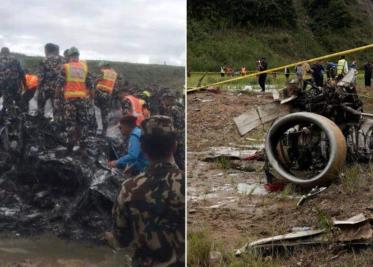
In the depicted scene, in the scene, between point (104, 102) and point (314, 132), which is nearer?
point (104, 102)

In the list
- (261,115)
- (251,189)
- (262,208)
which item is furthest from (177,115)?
(261,115)

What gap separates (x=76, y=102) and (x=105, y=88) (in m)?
0.13

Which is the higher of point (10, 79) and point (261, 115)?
point (10, 79)

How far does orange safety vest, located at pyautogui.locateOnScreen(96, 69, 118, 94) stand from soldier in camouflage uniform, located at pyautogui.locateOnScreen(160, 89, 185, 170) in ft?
0.66

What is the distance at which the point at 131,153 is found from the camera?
2697 millimetres

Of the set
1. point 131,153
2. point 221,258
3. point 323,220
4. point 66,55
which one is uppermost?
point 66,55

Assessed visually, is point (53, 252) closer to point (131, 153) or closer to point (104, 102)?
point (131, 153)

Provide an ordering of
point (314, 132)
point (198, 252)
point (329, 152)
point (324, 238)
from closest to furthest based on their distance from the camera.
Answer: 1. point (198, 252)
2. point (324, 238)
3. point (329, 152)
4. point (314, 132)

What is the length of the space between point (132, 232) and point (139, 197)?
15cm

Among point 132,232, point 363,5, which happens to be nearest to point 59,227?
point 132,232

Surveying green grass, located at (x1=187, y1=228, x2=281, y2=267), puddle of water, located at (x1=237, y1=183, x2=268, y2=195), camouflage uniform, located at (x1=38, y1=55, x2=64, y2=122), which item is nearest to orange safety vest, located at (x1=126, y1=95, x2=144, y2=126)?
camouflage uniform, located at (x1=38, y1=55, x2=64, y2=122)

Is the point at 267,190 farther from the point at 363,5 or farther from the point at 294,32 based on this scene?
the point at 363,5

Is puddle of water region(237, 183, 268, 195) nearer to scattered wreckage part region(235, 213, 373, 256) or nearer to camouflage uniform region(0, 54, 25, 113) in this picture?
scattered wreckage part region(235, 213, 373, 256)

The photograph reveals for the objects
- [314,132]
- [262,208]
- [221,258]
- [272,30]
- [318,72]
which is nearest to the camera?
[221,258]
